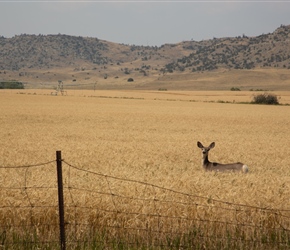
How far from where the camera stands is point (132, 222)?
820 cm

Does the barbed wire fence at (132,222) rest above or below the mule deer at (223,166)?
above

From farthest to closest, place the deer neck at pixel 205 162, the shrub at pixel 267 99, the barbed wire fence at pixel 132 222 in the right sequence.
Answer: the shrub at pixel 267 99, the deer neck at pixel 205 162, the barbed wire fence at pixel 132 222

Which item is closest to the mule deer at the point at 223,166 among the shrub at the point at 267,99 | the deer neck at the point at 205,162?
the deer neck at the point at 205,162

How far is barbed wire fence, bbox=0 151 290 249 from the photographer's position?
7.59 m

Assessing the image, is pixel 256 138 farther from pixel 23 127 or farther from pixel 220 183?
pixel 220 183

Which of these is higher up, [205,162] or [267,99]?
[205,162]

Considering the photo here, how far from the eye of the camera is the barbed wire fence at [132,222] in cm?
759

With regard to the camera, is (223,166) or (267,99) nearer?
(223,166)

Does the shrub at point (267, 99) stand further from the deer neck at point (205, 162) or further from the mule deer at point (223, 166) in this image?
the mule deer at point (223, 166)

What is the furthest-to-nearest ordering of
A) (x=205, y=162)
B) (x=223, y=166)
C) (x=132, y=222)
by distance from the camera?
1. (x=205, y=162)
2. (x=223, y=166)
3. (x=132, y=222)

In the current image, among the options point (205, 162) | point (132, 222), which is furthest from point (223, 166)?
point (132, 222)

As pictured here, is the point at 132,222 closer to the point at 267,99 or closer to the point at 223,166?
the point at 223,166

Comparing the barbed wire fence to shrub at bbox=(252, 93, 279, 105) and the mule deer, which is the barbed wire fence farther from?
shrub at bbox=(252, 93, 279, 105)

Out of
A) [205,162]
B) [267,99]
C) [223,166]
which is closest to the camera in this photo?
[223,166]
